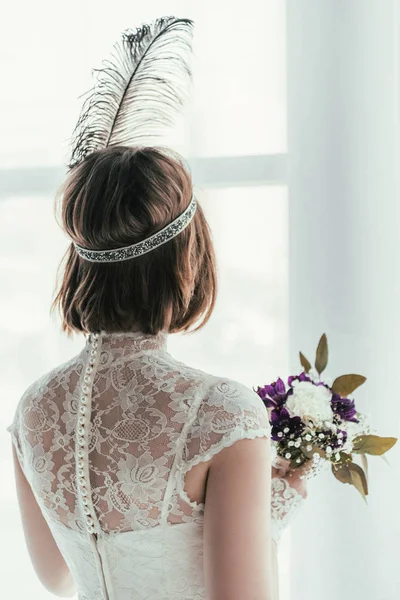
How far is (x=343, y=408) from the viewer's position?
4.07 feet

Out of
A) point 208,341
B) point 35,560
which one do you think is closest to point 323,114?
point 208,341

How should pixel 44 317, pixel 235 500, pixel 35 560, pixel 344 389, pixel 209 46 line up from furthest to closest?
pixel 44 317, pixel 209 46, pixel 344 389, pixel 35 560, pixel 235 500

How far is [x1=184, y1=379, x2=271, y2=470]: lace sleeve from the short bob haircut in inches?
5.5

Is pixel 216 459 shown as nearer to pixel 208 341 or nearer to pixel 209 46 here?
pixel 208 341

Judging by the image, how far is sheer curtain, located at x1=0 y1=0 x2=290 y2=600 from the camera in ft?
6.05

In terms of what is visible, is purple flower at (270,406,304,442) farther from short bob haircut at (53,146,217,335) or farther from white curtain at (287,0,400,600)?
white curtain at (287,0,400,600)

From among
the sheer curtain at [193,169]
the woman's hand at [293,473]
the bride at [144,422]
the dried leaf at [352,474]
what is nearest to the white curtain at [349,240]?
the sheer curtain at [193,169]

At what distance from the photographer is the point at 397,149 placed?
1712mm

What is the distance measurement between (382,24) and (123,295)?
119 centimetres

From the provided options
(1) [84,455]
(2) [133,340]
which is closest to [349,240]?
(2) [133,340]

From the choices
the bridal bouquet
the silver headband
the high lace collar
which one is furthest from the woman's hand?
the silver headband

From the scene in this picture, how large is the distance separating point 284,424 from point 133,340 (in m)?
0.37

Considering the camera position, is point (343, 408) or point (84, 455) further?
point (343, 408)

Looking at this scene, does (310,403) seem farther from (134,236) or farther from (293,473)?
(134,236)
